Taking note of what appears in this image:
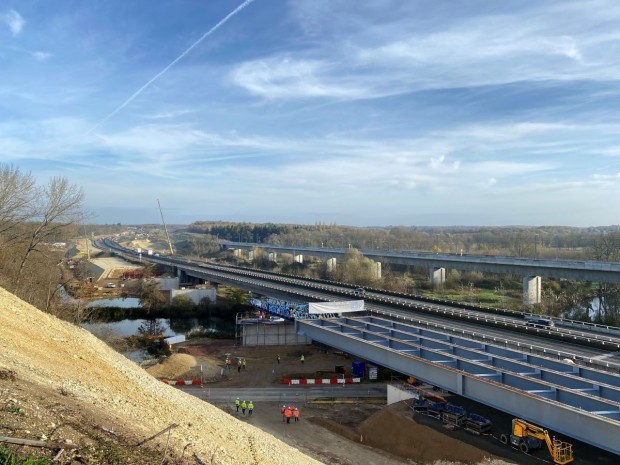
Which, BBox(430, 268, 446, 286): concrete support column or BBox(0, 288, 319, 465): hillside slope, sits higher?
BBox(0, 288, 319, 465): hillside slope

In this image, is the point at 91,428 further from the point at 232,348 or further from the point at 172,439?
the point at 232,348

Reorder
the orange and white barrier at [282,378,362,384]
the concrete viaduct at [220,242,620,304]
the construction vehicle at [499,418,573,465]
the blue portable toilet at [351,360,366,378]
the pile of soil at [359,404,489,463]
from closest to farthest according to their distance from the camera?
1. the construction vehicle at [499,418,573,465]
2. the pile of soil at [359,404,489,463]
3. the orange and white barrier at [282,378,362,384]
4. the blue portable toilet at [351,360,366,378]
5. the concrete viaduct at [220,242,620,304]

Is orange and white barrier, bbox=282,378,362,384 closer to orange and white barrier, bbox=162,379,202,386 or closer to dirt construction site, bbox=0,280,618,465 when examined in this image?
dirt construction site, bbox=0,280,618,465

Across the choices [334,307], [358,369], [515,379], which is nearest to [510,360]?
[515,379]

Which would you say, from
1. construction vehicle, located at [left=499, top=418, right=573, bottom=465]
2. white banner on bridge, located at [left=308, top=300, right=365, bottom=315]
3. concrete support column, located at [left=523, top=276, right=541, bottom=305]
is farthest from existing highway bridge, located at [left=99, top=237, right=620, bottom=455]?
concrete support column, located at [left=523, top=276, right=541, bottom=305]

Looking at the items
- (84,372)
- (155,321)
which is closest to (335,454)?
(84,372)

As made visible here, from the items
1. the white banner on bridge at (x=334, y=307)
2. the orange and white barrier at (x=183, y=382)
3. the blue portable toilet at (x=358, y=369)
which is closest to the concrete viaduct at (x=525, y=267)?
the white banner on bridge at (x=334, y=307)

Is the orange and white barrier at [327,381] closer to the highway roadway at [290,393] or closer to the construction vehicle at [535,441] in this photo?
the highway roadway at [290,393]
